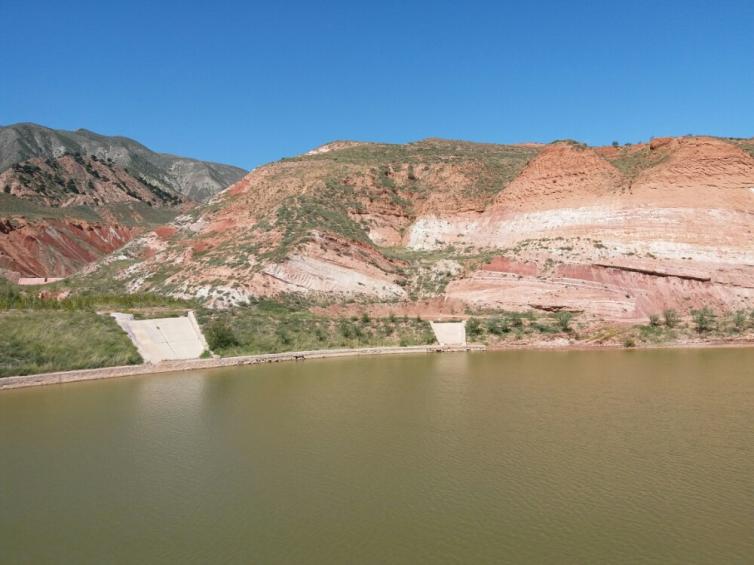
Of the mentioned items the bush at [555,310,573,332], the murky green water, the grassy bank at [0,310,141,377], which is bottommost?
the murky green water

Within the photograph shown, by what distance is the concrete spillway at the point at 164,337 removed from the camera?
27578 mm

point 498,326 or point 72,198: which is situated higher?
point 72,198

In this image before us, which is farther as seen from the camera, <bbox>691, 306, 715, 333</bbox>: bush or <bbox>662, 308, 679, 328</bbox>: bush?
<bbox>662, 308, 679, 328</bbox>: bush

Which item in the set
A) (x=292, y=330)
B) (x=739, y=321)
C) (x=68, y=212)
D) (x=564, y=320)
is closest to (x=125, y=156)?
(x=68, y=212)

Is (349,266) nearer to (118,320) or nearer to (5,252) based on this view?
(118,320)

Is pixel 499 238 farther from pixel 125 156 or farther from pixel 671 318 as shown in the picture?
pixel 125 156

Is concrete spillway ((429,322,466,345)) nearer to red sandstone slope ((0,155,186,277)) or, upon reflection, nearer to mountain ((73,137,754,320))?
mountain ((73,137,754,320))

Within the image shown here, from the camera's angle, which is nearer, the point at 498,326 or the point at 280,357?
the point at 280,357

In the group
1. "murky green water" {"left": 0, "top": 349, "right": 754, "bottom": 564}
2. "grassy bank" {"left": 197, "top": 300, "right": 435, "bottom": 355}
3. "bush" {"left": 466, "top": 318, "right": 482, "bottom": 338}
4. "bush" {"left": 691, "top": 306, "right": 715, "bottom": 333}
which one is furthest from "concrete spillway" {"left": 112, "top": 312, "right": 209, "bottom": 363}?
"bush" {"left": 691, "top": 306, "right": 715, "bottom": 333}

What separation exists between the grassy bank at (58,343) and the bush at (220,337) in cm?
385

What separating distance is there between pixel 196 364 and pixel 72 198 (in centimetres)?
7800

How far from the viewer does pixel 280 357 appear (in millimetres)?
29031

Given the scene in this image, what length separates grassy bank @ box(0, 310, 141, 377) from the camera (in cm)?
2373

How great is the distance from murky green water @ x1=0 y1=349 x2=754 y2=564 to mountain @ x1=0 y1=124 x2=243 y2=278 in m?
46.7
